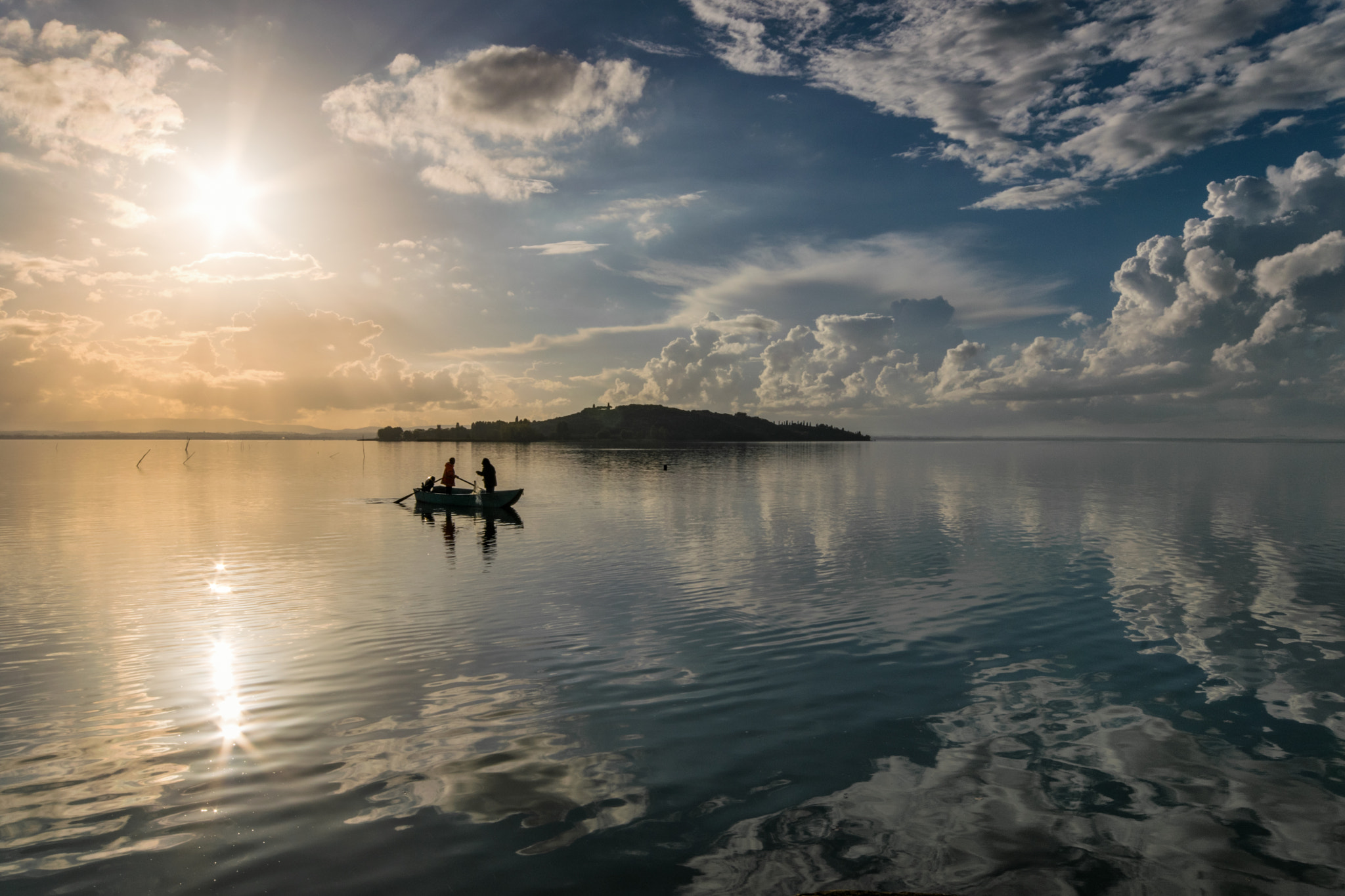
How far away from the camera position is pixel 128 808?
34.0 ft

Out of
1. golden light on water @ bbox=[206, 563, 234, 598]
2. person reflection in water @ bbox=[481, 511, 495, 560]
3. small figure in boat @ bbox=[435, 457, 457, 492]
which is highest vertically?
small figure in boat @ bbox=[435, 457, 457, 492]

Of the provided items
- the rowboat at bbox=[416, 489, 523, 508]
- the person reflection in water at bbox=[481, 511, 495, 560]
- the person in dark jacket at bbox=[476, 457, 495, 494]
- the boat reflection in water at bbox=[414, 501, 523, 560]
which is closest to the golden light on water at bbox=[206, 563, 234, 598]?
the boat reflection in water at bbox=[414, 501, 523, 560]

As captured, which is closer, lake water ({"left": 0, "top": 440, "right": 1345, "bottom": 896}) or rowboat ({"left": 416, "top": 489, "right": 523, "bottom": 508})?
lake water ({"left": 0, "top": 440, "right": 1345, "bottom": 896})

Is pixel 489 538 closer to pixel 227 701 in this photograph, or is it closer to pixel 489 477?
pixel 489 477

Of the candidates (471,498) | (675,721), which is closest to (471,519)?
(471,498)

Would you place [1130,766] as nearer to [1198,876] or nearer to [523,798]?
[1198,876]

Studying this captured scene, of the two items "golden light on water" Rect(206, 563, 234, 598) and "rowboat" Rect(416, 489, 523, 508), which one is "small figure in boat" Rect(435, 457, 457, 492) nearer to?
"rowboat" Rect(416, 489, 523, 508)

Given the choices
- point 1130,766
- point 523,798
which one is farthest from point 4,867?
point 1130,766

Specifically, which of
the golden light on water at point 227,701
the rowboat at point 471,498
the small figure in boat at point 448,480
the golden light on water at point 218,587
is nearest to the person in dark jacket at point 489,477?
→ the rowboat at point 471,498

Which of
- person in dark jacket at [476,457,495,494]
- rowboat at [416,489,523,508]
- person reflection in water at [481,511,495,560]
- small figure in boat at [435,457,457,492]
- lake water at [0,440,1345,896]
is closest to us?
lake water at [0,440,1345,896]

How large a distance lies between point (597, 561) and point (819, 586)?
11.0 m

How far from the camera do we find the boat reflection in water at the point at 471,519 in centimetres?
3937

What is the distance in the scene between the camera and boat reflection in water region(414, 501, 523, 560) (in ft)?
129

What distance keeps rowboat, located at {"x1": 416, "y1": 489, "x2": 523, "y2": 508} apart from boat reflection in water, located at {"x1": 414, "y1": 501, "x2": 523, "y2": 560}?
1.25ft
